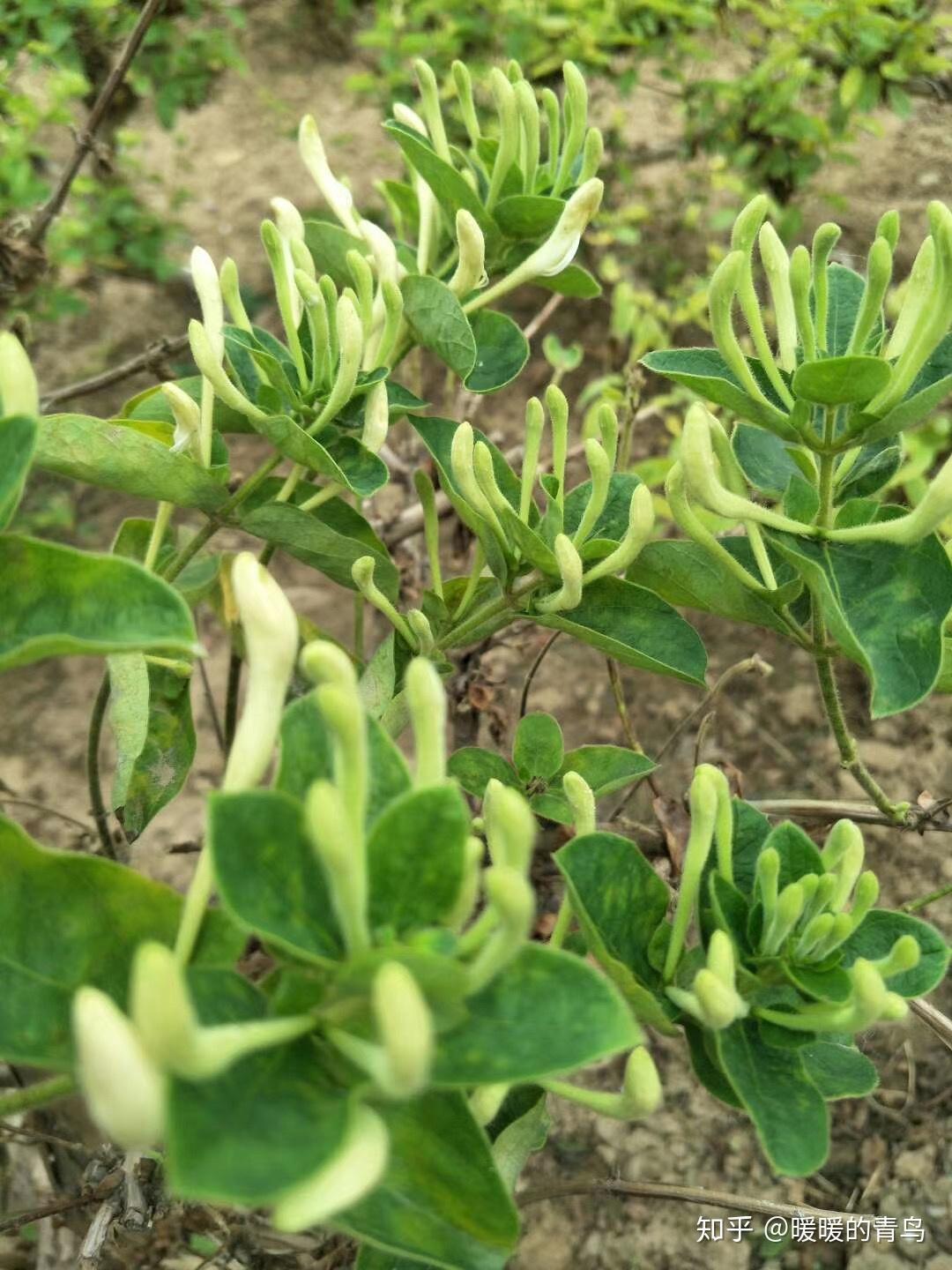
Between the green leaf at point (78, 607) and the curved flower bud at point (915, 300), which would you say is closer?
the green leaf at point (78, 607)

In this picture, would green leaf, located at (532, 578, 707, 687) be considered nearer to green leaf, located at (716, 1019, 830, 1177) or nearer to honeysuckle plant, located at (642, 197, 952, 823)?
honeysuckle plant, located at (642, 197, 952, 823)

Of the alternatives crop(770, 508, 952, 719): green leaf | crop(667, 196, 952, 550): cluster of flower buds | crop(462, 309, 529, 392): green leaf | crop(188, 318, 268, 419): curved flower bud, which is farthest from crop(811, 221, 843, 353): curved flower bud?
crop(188, 318, 268, 419): curved flower bud

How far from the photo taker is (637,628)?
65 centimetres

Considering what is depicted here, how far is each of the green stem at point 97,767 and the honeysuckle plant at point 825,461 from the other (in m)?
0.46

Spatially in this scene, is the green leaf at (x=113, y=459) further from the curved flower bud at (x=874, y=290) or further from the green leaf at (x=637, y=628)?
the curved flower bud at (x=874, y=290)

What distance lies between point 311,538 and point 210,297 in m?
0.15

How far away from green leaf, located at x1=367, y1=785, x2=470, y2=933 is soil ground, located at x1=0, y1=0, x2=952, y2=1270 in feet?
1.54

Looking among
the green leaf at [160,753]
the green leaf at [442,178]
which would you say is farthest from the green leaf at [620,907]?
the green leaf at [442,178]

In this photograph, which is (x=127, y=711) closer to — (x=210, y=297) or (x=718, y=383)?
(x=210, y=297)

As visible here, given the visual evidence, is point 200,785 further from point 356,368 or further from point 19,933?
point 19,933

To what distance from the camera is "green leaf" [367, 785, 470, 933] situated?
1.30 feet

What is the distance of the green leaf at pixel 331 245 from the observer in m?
0.81

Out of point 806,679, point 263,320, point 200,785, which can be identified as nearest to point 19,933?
point 200,785

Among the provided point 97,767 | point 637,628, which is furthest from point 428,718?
point 97,767
